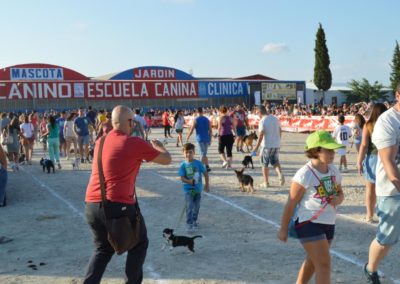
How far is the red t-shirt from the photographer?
3.87 meters

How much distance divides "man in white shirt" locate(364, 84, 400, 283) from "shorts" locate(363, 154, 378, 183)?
7.47ft

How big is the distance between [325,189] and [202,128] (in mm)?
8195

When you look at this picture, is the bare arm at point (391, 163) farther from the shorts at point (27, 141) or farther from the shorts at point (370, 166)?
the shorts at point (27, 141)

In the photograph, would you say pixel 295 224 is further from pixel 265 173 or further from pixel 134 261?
pixel 265 173

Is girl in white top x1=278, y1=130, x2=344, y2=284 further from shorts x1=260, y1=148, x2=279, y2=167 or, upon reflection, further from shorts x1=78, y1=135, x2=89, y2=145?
shorts x1=78, y1=135, x2=89, y2=145

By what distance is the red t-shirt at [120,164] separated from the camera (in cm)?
387

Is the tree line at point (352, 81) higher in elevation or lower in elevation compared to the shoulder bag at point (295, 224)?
higher

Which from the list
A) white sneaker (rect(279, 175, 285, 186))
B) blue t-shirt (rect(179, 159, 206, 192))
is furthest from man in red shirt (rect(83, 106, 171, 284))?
white sneaker (rect(279, 175, 285, 186))

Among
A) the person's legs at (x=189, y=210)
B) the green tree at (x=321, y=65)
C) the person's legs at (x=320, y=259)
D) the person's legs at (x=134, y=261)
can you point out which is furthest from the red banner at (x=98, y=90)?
the person's legs at (x=320, y=259)

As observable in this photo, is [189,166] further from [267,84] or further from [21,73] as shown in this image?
[21,73]

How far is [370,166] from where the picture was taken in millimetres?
→ 6562

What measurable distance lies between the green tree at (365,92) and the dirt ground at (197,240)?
179ft

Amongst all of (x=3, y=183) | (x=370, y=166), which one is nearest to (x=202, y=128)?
(x=3, y=183)

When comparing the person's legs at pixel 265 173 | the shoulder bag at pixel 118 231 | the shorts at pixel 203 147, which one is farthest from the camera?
the shorts at pixel 203 147
